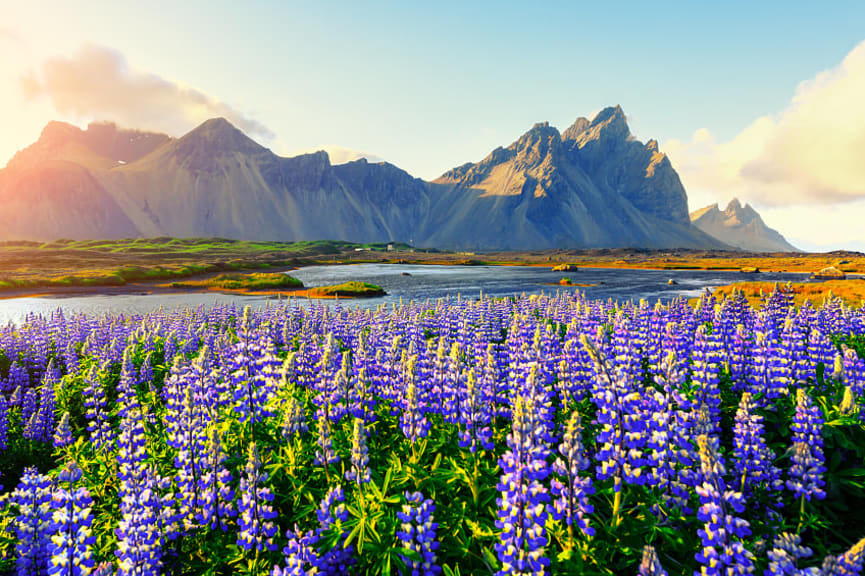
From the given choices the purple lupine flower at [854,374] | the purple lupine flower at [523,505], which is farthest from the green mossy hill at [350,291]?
the purple lupine flower at [523,505]

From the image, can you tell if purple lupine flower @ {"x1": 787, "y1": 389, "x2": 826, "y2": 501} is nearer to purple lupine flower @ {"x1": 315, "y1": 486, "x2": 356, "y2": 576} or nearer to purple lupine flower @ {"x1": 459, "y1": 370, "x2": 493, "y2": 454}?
purple lupine flower @ {"x1": 459, "y1": 370, "x2": 493, "y2": 454}

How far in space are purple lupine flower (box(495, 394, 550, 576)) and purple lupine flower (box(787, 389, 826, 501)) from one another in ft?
11.7

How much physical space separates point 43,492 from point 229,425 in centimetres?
278

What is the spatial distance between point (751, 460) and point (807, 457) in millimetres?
736

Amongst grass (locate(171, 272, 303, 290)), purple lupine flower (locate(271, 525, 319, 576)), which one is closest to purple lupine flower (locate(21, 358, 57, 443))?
purple lupine flower (locate(271, 525, 319, 576))

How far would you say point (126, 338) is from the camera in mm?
15594

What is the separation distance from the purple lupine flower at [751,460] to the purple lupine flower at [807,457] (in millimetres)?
249

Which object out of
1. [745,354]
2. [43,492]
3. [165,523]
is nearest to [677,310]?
[745,354]

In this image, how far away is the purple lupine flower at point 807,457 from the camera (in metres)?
5.04

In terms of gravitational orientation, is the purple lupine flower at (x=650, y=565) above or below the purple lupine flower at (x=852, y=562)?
below

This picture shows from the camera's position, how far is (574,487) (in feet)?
14.9

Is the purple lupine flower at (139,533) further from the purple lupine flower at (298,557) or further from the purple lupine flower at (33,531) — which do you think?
the purple lupine flower at (298,557)

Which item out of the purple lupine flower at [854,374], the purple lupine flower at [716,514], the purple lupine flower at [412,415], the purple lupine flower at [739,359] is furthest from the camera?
the purple lupine flower at [739,359]

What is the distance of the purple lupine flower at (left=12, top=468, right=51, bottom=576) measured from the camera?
191 inches
